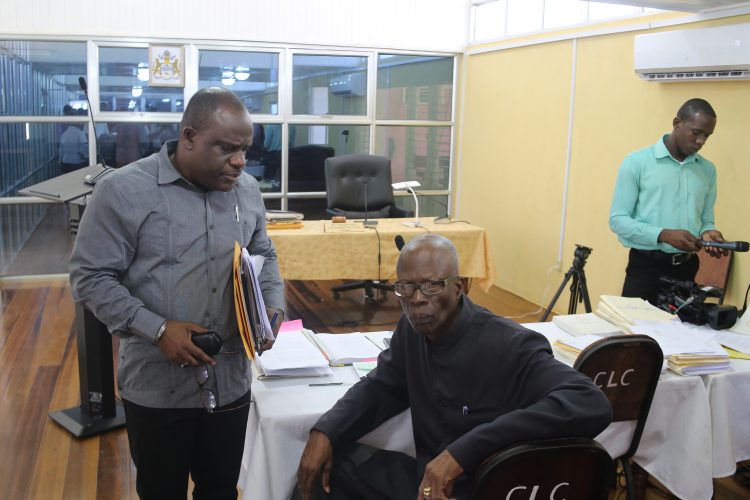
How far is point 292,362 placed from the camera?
2.31 m

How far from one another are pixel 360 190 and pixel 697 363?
383 cm

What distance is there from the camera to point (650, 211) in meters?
3.65

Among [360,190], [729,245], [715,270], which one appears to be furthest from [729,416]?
[360,190]

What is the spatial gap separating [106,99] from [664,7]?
15.2 ft

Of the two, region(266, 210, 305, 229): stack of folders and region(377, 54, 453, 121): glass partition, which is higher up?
region(377, 54, 453, 121): glass partition

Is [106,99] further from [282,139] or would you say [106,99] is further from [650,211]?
[650,211]

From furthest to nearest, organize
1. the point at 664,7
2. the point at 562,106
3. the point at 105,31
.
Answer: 1. the point at 105,31
2. the point at 562,106
3. the point at 664,7

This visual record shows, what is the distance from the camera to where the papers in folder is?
179 centimetres

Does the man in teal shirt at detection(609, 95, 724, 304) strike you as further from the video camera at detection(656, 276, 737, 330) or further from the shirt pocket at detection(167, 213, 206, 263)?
the shirt pocket at detection(167, 213, 206, 263)

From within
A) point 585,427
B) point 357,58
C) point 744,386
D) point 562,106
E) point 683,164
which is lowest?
point 744,386

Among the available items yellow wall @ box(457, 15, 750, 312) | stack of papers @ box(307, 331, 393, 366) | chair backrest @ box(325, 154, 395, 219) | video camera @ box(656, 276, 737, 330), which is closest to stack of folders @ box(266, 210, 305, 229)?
chair backrest @ box(325, 154, 395, 219)

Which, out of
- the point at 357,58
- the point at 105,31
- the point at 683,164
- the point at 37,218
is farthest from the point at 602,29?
the point at 37,218

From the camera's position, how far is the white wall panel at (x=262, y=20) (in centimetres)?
614

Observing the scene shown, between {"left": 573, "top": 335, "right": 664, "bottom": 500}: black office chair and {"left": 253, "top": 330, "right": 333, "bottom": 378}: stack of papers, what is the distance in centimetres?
79
